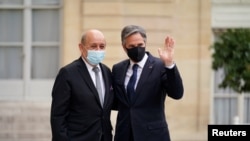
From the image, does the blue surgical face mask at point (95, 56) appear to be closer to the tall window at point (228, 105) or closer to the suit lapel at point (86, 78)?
the suit lapel at point (86, 78)

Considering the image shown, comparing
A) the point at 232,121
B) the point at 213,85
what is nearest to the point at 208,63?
the point at 213,85

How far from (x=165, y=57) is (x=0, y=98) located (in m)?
6.97

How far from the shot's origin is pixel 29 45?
36.4 ft

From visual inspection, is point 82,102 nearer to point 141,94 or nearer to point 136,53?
point 141,94

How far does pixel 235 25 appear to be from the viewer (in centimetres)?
1091

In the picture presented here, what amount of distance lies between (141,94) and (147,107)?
4.8 inches

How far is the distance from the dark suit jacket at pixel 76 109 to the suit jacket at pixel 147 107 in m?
0.15

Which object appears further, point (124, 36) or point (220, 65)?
point (220, 65)

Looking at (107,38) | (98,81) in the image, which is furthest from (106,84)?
(107,38)

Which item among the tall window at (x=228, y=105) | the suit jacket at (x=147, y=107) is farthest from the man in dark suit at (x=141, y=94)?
the tall window at (x=228, y=105)

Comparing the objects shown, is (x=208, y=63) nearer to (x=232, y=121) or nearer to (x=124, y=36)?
(x=232, y=121)

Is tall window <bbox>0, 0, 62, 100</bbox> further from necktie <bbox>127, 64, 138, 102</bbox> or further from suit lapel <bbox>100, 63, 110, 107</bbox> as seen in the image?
necktie <bbox>127, 64, 138, 102</bbox>

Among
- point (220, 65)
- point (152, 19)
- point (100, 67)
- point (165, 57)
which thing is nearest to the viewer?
point (165, 57)

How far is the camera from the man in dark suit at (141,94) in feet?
15.6
